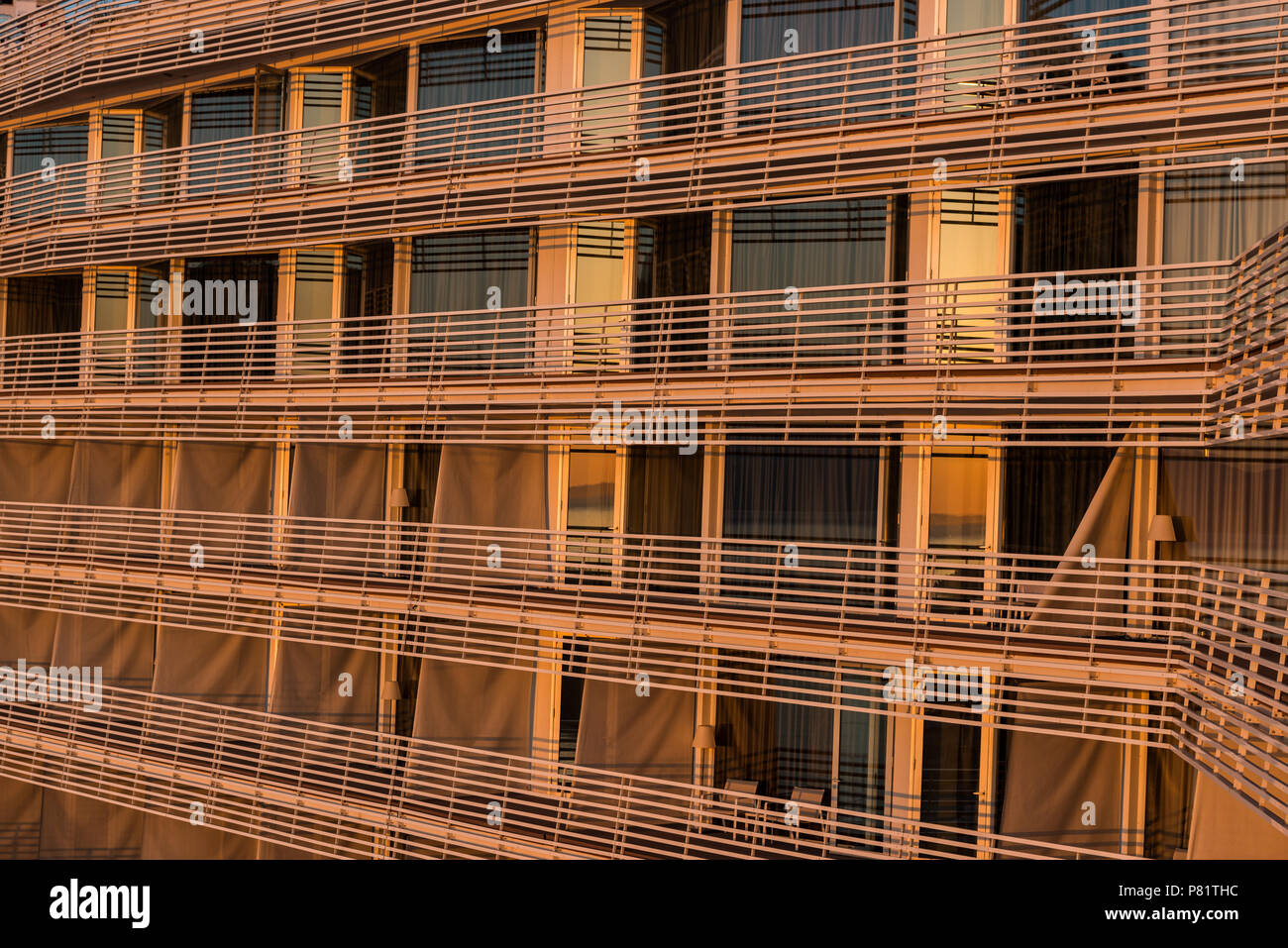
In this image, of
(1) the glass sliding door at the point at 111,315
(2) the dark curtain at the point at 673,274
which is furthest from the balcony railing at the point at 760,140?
(1) the glass sliding door at the point at 111,315

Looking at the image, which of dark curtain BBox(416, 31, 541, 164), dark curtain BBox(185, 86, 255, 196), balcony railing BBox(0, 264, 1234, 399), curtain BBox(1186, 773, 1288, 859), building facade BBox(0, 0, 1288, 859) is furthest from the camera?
dark curtain BBox(185, 86, 255, 196)

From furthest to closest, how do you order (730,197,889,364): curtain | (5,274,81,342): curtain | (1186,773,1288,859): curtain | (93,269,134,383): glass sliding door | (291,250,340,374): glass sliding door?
(5,274,81,342): curtain → (93,269,134,383): glass sliding door → (291,250,340,374): glass sliding door → (730,197,889,364): curtain → (1186,773,1288,859): curtain

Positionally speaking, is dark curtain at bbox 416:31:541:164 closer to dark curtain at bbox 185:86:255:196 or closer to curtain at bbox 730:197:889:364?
dark curtain at bbox 185:86:255:196

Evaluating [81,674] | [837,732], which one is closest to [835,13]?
[837,732]

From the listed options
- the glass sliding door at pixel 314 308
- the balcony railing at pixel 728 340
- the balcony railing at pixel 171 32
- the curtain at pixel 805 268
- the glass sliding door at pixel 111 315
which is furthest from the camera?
the glass sliding door at pixel 111 315

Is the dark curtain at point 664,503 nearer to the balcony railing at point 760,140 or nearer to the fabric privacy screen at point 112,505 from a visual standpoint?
the balcony railing at point 760,140

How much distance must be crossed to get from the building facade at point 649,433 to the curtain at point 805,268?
0.05 m

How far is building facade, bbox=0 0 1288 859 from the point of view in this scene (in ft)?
34.6

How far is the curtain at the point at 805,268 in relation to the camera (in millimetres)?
12398

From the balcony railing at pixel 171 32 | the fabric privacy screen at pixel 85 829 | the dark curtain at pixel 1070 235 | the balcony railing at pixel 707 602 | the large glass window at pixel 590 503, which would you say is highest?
the balcony railing at pixel 171 32

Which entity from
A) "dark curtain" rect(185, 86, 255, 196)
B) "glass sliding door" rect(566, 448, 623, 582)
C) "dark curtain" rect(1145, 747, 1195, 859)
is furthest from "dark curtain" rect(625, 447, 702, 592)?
"dark curtain" rect(185, 86, 255, 196)

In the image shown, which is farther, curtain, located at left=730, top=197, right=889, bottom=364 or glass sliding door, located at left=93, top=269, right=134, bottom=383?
glass sliding door, located at left=93, top=269, right=134, bottom=383

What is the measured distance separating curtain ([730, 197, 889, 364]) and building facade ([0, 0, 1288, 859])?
51mm

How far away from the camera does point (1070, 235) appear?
11367 mm
